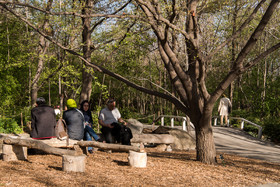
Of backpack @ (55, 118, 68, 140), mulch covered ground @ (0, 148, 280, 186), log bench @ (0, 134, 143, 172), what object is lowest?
mulch covered ground @ (0, 148, 280, 186)

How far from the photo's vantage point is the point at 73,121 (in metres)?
8.52

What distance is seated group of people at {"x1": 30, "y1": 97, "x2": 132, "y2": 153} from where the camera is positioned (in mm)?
8172

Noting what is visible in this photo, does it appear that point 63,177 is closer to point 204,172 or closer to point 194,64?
point 204,172

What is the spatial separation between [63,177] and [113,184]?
0.99m

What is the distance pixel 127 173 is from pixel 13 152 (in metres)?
2.70

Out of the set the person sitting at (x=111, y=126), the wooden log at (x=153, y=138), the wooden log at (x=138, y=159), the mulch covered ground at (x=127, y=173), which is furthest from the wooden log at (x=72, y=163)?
the wooden log at (x=153, y=138)

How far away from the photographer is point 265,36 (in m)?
24.5

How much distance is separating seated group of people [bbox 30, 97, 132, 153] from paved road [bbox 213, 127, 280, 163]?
521cm

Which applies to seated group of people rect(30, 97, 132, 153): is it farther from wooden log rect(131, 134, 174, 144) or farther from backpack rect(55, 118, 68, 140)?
wooden log rect(131, 134, 174, 144)

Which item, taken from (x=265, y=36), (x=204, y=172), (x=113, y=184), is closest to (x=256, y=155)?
(x=204, y=172)

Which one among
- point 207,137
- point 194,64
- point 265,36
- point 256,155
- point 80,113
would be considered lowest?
point 256,155

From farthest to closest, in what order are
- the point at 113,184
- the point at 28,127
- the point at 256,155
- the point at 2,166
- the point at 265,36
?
the point at 265,36
the point at 28,127
the point at 256,155
the point at 2,166
the point at 113,184

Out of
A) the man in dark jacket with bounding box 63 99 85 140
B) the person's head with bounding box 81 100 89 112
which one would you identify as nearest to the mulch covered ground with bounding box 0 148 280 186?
the man in dark jacket with bounding box 63 99 85 140

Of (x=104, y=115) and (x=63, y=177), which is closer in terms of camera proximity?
(x=63, y=177)
